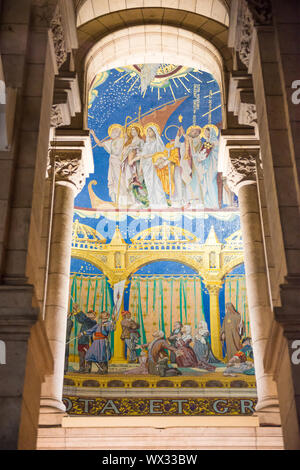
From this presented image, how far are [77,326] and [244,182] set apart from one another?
7.70 metres

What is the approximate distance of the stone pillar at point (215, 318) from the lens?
16.0 m

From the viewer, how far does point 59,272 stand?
31.8 ft

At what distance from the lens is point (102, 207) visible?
58.4 ft

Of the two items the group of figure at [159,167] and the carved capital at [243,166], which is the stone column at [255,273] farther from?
the group of figure at [159,167]

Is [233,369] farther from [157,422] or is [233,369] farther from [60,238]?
[60,238]

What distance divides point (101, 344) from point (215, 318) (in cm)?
325

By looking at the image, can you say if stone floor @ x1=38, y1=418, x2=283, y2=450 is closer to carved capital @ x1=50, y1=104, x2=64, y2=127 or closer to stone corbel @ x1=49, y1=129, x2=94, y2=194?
stone corbel @ x1=49, y1=129, x2=94, y2=194

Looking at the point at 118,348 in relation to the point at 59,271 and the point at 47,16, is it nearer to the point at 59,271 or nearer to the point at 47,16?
the point at 59,271

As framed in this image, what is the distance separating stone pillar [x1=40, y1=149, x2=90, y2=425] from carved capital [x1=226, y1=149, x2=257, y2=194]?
8.63 feet

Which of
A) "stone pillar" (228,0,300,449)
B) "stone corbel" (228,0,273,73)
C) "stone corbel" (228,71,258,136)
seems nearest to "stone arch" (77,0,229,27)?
"stone corbel" (228,71,258,136)

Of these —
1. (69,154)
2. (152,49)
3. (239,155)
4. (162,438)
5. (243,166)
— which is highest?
(152,49)

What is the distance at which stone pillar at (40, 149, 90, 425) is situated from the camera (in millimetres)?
8727

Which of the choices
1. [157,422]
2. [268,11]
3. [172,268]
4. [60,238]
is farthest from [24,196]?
[172,268]
